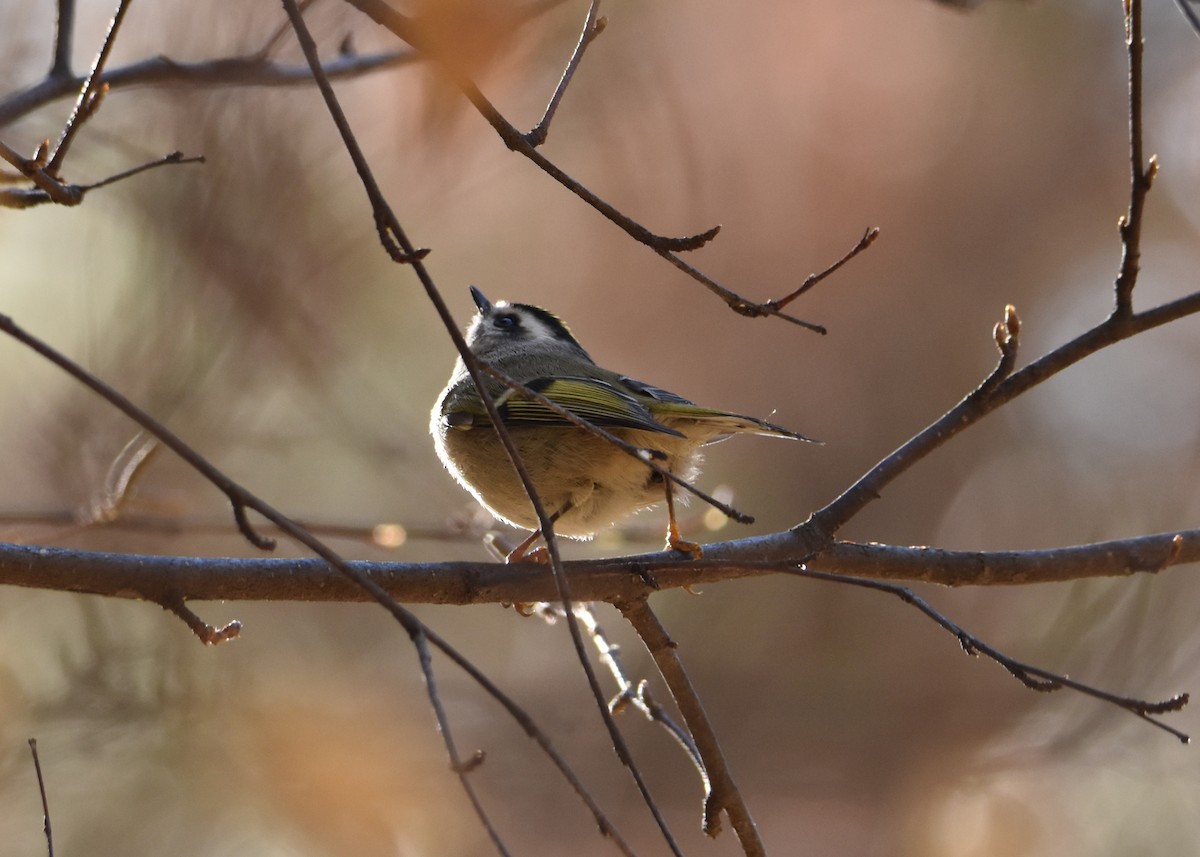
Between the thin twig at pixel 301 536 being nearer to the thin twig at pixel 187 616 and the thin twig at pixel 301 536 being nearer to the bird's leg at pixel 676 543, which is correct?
the thin twig at pixel 187 616

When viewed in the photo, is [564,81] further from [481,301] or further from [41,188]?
[481,301]

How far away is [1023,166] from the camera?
4789 millimetres

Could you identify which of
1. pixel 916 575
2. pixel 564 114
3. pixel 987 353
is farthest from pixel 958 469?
pixel 916 575

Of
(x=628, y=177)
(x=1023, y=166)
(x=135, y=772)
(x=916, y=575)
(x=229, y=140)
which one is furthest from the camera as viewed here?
(x=1023, y=166)

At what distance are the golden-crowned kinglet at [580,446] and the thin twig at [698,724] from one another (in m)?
0.31

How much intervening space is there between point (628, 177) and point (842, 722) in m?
2.00

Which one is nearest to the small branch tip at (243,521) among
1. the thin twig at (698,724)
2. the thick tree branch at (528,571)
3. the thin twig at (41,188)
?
the thick tree branch at (528,571)

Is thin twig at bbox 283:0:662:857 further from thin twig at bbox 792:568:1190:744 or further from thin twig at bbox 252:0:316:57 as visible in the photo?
thin twig at bbox 252:0:316:57

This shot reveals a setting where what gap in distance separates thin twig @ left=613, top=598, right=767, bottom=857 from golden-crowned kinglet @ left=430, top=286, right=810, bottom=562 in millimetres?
309

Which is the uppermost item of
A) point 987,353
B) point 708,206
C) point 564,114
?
point 564,114

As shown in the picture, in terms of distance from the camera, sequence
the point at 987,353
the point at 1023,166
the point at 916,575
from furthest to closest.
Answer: the point at 1023,166 → the point at 987,353 → the point at 916,575

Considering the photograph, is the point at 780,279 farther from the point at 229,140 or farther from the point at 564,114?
the point at 229,140

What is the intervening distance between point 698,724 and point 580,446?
833 millimetres

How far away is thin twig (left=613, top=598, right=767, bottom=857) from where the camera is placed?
2236mm
